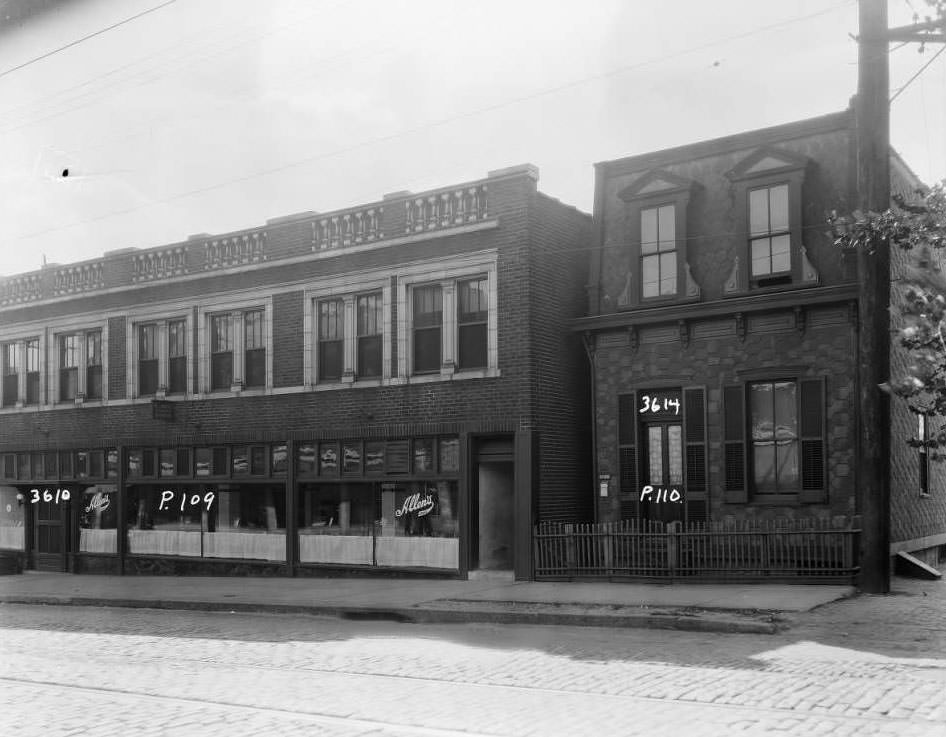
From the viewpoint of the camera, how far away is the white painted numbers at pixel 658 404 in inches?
808

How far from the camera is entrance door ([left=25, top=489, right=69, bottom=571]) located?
94.5 ft

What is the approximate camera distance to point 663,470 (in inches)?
813

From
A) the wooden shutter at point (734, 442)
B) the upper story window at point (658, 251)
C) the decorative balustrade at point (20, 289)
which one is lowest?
the wooden shutter at point (734, 442)

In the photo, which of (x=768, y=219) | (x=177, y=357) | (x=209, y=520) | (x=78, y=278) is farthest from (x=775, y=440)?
(x=78, y=278)

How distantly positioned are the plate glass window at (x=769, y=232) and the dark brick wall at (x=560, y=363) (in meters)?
3.73

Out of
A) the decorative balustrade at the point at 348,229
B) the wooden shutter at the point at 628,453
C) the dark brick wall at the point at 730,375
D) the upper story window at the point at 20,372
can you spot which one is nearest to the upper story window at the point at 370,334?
the decorative balustrade at the point at 348,229

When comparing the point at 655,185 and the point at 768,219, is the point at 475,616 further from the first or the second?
the point at 655,185

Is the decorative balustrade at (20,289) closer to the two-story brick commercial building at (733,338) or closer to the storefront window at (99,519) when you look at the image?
the storefront window at (99,519)

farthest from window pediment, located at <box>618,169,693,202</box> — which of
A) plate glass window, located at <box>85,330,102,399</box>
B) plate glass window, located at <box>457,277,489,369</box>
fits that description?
plate glass window, located at <box>85,330,102,399</box>

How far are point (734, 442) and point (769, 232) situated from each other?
3.85m

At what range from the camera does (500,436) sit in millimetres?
21359

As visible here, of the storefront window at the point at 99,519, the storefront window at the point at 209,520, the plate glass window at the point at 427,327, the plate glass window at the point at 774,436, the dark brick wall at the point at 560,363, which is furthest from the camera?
the storefront window at the point at 99,519

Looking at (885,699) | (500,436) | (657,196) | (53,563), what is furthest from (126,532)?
(885,699)

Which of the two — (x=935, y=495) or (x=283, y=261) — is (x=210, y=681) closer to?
(x=283, y=261)
